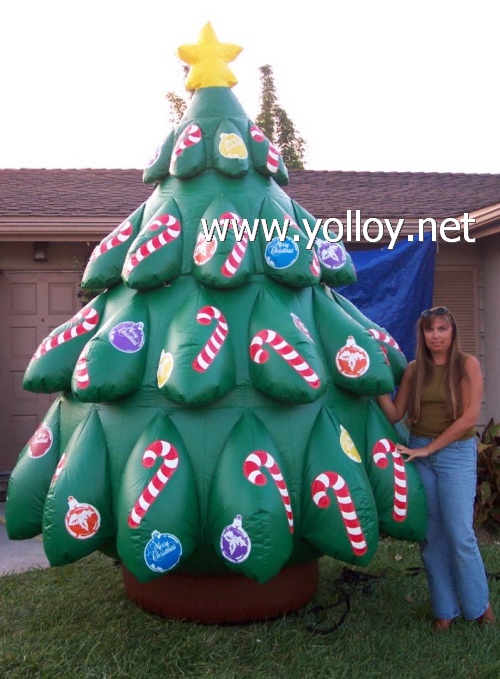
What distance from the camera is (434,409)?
396 centimetres

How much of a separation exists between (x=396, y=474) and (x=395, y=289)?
3.74 metres

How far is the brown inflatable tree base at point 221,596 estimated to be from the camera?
12.7 ft

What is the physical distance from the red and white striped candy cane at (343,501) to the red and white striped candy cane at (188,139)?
192 cm

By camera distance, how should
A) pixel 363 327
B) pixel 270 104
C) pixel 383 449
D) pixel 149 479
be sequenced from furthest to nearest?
1. pixel 270 104
2. pixel 363 327
3. pixel 383 449
4. pixel 149 479

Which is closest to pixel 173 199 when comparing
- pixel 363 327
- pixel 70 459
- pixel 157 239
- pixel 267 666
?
pixel 157 239

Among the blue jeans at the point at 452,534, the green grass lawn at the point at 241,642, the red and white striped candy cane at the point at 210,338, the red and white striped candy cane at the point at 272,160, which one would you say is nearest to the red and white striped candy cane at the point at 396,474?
the blue jeans at the point at 452,534

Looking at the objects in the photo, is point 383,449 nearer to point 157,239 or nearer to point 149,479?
point 149,479

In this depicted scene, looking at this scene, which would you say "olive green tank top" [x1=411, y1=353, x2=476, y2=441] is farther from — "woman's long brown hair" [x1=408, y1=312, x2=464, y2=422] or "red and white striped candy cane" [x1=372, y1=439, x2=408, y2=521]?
"red and white striped candy cane" [x1=372, y1=439, x2=408, y2=521]

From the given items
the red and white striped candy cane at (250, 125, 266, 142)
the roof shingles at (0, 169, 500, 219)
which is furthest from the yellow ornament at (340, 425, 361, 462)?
the roof shingles at (0, 169, 500, 219)

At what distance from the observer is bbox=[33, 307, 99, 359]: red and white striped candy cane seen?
3953 millimetres

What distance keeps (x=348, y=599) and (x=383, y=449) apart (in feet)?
3.50

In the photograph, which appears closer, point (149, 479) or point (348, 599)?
point (149, 479)

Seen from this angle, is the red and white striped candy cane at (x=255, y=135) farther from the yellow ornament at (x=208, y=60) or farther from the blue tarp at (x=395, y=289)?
the blue tarp at (x=395, y=289)

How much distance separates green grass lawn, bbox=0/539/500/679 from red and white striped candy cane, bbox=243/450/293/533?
736 millimetres
